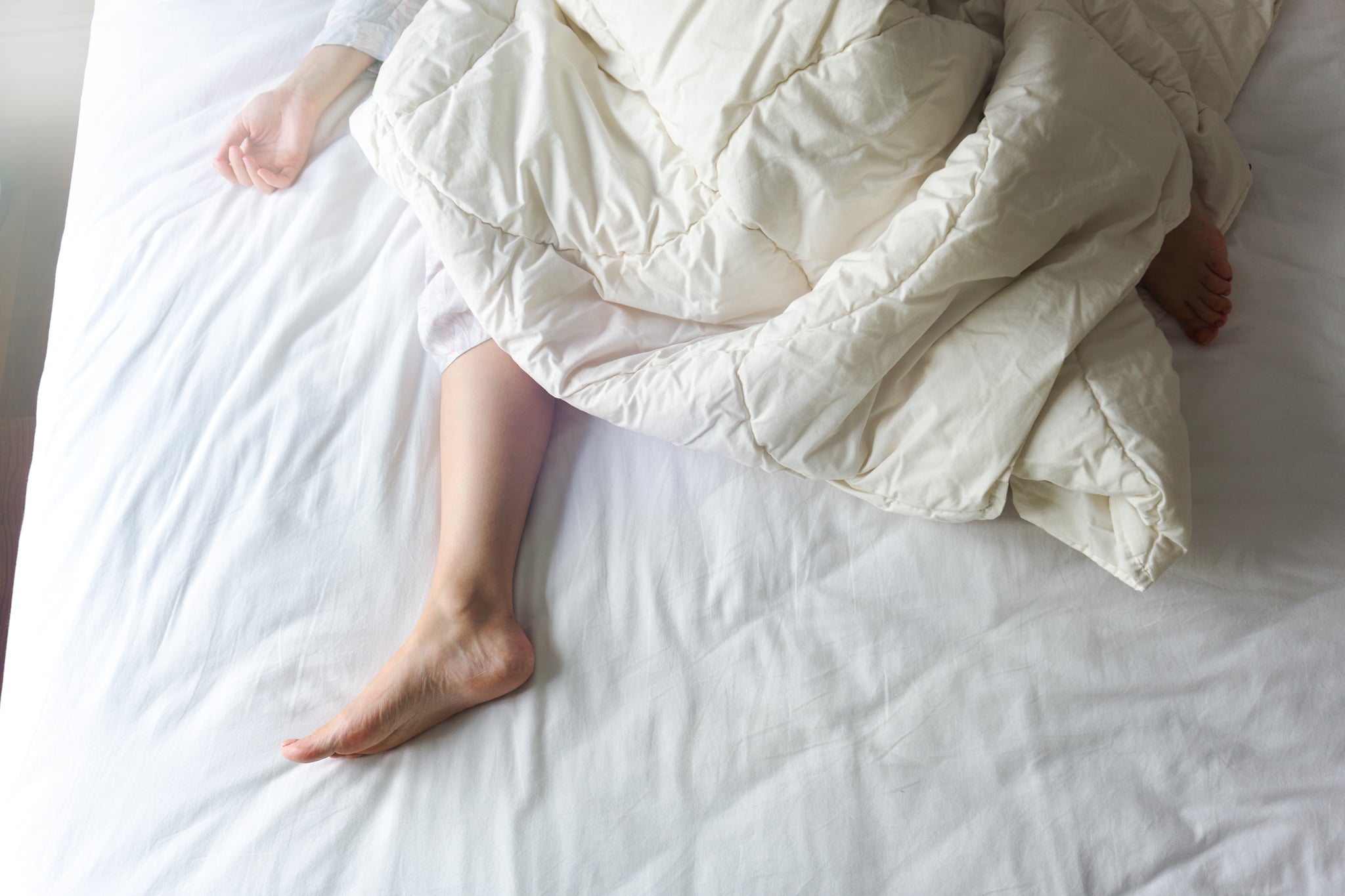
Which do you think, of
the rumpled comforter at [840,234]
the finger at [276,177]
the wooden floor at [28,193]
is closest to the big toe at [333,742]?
the rumpled comforter at [840,234]

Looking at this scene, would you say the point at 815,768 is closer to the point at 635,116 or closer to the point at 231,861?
the point at 231,861

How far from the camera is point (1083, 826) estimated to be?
600 mm

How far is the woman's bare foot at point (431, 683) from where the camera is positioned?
0.65 metres

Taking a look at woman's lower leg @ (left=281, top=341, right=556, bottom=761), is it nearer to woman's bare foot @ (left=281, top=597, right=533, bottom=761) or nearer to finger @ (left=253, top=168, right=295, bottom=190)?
woman's bare foot @ (left=281, top=597, right=533, bottom=761)

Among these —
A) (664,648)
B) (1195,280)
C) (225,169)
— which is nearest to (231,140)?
(225,169)

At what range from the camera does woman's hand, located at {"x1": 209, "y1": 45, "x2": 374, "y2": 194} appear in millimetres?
920

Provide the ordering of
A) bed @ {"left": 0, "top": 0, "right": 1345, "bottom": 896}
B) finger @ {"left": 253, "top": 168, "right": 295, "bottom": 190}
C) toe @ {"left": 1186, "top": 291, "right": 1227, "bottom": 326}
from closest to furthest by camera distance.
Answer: bed @ {"left": 0, "top": 0, "right": 1345, "bottom": 896} < toe @ {"left": 1186, "top": 291, "right": 1227, "bottom": 326} < finger @ {"left": 253, "top": 168, "right": 295, "bottom": 190}

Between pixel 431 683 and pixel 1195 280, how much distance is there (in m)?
0.70

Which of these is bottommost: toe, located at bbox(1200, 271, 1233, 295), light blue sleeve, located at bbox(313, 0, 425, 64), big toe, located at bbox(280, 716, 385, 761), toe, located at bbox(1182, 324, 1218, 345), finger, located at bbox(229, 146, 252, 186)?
big toe, located at bbox(280, 716, 385, 761)

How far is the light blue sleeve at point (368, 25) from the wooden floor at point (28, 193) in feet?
2.11

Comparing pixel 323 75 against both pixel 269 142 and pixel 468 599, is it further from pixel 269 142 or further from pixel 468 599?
pixel 468 599

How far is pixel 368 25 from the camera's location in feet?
3.16

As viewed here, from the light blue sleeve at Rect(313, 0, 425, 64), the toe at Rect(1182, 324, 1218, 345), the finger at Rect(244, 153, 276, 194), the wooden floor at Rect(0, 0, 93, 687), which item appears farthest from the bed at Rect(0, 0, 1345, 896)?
the wooden floor at Rect(0, 0, 93, 687)

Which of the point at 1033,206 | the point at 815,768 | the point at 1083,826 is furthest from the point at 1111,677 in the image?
the point at 1033,206
